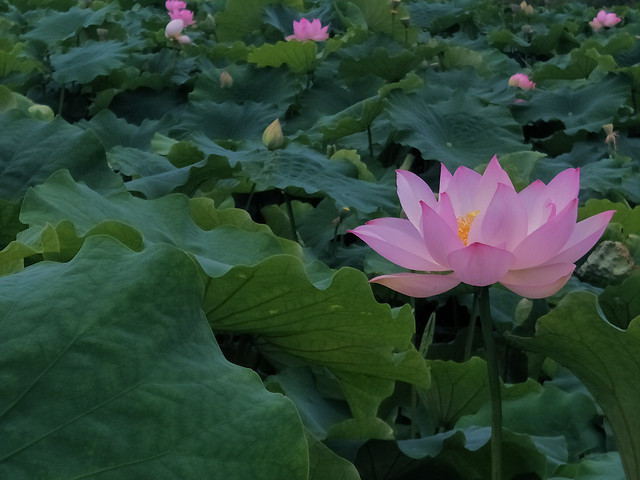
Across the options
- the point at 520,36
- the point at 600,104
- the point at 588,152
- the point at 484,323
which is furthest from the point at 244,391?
the point at 520,36

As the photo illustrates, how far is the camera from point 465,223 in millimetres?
905

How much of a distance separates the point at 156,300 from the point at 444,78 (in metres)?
2.04

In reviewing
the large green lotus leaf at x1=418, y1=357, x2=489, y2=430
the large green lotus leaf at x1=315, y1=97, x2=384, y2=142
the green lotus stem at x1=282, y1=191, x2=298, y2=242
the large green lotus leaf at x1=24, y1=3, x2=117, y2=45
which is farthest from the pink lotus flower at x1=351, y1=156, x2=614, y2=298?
the large green lotus leaf at x1=24, y1=3, x2=117, y2=45

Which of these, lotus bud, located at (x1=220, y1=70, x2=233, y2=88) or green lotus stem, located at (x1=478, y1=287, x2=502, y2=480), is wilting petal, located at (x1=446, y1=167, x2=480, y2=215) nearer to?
green lotus stem, located at (x1=478, y1=287, x2=502, y2=480)

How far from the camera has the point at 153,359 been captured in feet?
2.19

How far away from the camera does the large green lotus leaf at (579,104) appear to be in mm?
2377

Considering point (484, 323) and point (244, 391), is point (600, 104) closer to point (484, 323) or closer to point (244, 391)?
point (484, 323)

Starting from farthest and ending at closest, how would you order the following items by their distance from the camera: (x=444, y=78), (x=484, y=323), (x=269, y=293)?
(x=444, y=78) < (x=269, y=293) < (x=484, y=323)

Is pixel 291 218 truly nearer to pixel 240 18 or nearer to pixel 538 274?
pixel 538 274

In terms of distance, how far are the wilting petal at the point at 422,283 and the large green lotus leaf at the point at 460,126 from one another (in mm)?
1196

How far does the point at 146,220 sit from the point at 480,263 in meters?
0.53

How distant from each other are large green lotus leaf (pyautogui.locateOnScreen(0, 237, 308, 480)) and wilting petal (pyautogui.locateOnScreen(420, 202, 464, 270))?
199 millimetres

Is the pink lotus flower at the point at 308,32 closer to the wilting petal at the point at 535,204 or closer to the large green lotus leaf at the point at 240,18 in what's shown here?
the large green lotus leaf at the point at 240,18

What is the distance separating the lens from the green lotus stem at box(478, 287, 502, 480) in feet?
2.58
